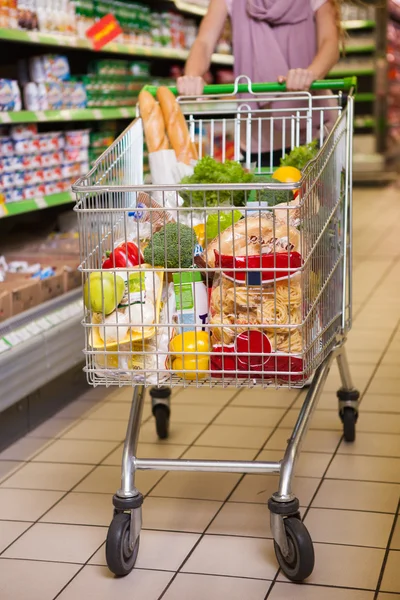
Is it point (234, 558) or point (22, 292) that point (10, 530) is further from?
point (22, 292)

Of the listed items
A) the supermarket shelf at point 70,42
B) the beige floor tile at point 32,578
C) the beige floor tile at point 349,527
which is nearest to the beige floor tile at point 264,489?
the beige floor tile at point 349,527

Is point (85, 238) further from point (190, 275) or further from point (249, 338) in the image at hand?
point (249, 338)

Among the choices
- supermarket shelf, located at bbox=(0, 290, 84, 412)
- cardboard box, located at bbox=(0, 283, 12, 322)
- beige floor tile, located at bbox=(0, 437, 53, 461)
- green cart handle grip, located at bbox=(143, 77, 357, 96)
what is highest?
green cart handle grip, located at bbox=(143, 77, 357, 96)

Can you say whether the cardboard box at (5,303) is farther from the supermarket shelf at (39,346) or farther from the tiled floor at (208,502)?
the tiled floor at (208,502)

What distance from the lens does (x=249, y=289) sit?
7.08 feet

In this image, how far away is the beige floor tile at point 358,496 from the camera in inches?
104

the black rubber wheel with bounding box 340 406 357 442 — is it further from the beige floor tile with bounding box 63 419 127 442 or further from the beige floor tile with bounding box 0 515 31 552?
the beige floor tile with bounding box 0 515 31 552

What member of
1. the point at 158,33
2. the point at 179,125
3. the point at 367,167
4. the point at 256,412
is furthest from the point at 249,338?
the point at 367,167

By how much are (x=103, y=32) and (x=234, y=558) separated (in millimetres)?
2966

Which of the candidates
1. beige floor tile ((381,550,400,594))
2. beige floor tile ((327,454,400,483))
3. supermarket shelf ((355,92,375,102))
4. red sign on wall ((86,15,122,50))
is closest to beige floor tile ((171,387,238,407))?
beige floor tile ((327,454,400,483))

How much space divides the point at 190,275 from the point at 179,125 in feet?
2.62

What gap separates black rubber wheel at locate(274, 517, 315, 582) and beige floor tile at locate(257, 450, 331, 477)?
0.65m

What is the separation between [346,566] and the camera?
2283 mm

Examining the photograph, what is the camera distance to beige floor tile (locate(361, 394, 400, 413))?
3.50 meters
